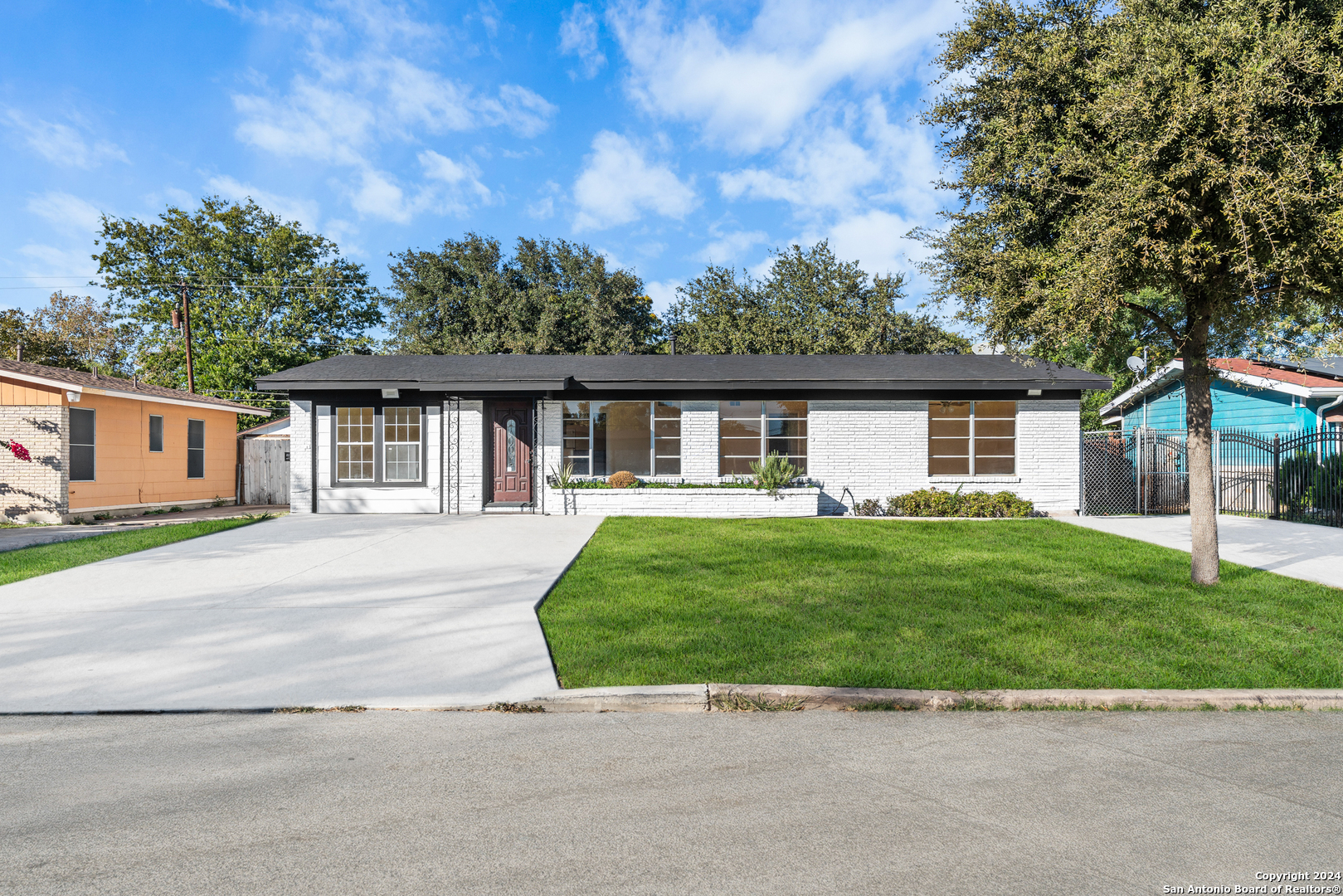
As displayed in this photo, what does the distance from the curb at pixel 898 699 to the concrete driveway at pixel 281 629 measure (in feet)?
2.25

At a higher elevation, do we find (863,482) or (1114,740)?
(863,482)

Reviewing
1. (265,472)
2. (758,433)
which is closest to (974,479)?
(758,433)

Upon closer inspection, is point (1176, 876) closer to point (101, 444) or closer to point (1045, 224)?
point (1045, 224)

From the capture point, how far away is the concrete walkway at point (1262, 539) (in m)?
8.81

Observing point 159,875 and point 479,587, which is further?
point 479,587

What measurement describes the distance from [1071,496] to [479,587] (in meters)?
13.9

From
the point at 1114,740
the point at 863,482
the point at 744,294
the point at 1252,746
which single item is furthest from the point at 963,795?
the point at 744,294

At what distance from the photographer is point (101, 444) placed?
1578 centimetres

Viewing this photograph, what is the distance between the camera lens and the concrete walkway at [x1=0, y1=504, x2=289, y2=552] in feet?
39.2

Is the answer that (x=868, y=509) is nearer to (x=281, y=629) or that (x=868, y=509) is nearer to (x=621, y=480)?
(x=621, y=480)

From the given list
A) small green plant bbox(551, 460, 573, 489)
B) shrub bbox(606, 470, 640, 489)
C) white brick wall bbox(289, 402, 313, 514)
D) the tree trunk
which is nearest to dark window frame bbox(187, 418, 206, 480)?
white brick wall bbox(289, 402, 313, 514)

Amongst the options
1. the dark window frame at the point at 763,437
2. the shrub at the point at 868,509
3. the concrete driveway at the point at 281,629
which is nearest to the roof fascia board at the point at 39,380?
the concrete driveway at the point at 281,629

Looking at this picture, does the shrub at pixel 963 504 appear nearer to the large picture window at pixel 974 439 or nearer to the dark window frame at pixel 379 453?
the large picture window at pixel 974 439

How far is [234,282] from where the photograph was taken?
123ft
